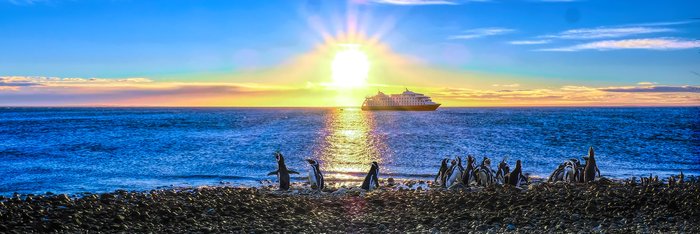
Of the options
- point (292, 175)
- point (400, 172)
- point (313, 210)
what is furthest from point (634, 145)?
point (313, 210)

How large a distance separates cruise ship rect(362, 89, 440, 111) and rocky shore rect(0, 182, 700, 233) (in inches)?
6216

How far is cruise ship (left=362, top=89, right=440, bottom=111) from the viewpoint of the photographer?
563ft

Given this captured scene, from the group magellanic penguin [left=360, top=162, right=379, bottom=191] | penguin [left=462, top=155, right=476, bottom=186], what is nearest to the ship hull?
penguin [left=462, top=155, right=476, bottom=186]

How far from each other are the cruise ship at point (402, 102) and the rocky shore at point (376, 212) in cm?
15789

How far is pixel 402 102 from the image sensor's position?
18000cm

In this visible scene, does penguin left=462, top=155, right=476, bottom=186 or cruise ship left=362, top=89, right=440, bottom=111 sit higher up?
cruise ship left=362, top=89, right=440, bottom=111

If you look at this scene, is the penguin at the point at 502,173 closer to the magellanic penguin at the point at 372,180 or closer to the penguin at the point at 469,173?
the penguin at the point at 469,173

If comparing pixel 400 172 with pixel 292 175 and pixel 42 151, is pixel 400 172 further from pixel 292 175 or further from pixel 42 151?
pixel 42 151

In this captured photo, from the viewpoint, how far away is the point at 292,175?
21.8m

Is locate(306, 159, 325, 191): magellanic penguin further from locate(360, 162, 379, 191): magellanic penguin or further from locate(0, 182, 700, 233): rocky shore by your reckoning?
locate(0, 182, 700, 233): rocky shore

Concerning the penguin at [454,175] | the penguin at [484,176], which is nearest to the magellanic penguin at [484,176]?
the penguin at [484,176]

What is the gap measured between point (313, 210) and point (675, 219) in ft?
22.8

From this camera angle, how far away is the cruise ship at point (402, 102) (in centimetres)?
17162

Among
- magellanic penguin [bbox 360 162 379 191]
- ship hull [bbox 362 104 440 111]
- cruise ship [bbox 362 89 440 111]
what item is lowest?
magellanic penguin [bbox 360 162 379 191]
